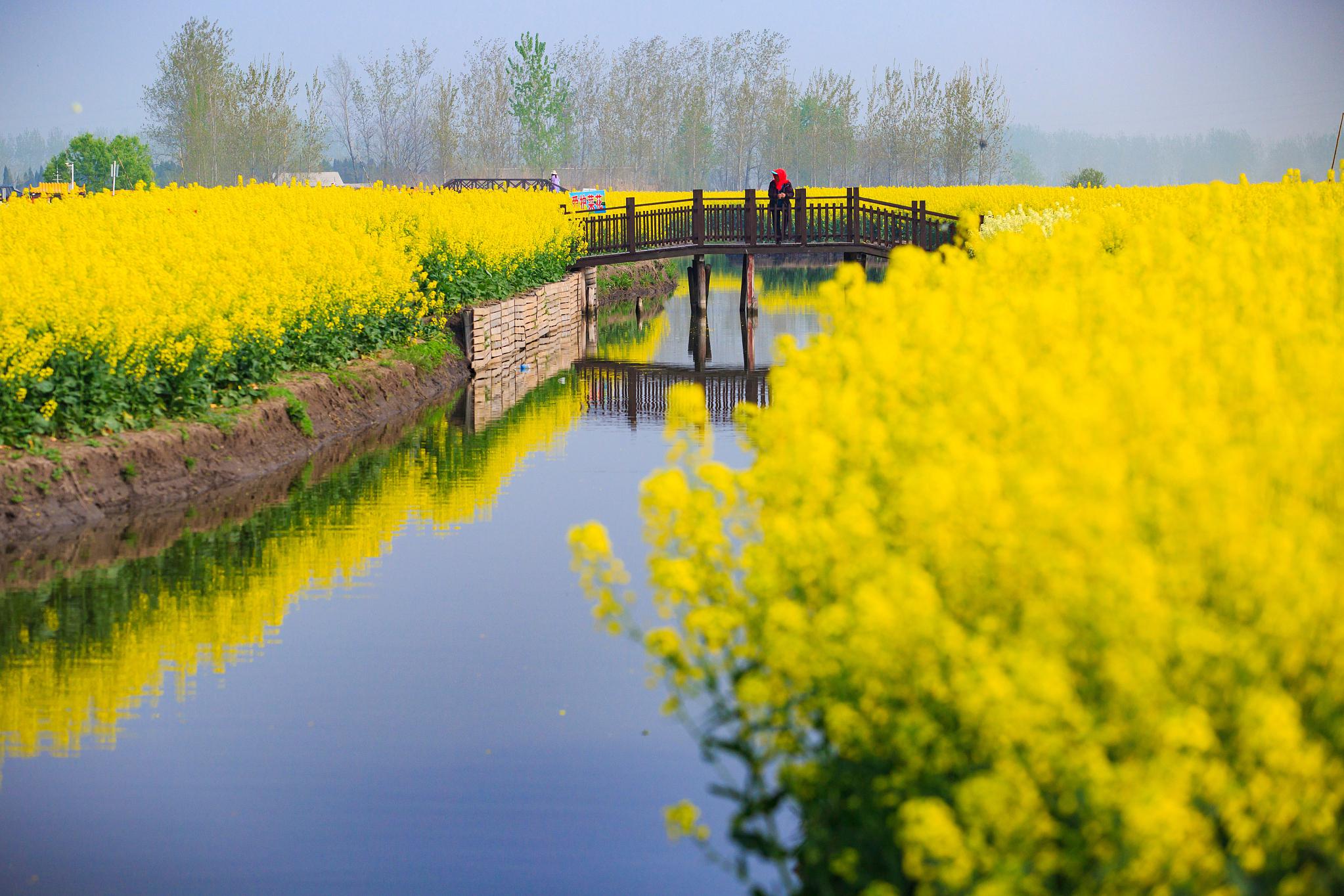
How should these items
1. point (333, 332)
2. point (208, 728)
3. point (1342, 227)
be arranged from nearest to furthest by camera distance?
point (208, 728) → point (1342, 227) → point (333, 332)

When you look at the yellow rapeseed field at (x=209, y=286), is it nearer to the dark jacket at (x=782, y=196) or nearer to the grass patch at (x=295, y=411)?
the grass patch at (x=295, y=411)

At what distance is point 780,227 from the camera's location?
36.1 m

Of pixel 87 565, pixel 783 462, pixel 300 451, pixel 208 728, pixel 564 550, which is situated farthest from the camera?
pixel 300 451

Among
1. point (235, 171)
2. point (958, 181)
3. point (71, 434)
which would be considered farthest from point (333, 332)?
point (958, 181)

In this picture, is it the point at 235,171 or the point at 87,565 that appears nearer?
the point at 87,565

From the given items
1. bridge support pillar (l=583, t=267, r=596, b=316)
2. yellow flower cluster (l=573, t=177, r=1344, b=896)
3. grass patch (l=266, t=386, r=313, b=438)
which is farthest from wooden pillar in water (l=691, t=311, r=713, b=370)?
yellow flower cluster (l=573, t=177, r=1344, b=896)

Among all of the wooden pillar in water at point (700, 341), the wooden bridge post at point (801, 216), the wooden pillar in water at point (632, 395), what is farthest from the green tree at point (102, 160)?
the wooden pillar in water at point (632, 395)

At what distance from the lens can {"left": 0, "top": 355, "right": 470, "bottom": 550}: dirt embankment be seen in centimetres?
1315

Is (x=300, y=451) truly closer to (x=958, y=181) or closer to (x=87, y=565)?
(x=87, y=565)

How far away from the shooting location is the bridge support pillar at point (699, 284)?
3897cm

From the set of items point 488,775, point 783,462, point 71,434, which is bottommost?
point 488,775

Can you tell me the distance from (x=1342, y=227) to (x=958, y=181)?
9177cm

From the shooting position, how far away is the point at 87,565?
1255cm

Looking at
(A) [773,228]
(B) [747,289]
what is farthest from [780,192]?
(B) [747,289]
